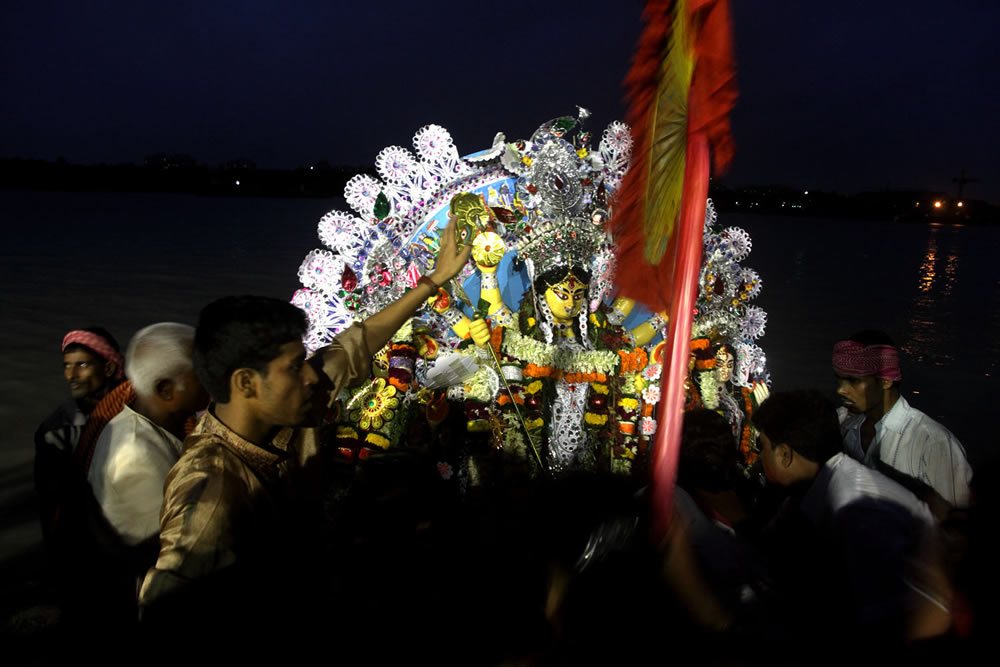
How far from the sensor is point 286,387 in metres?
1.79

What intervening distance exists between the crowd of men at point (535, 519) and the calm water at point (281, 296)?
3.71 meters

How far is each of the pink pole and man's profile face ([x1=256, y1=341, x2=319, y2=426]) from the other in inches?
41.5

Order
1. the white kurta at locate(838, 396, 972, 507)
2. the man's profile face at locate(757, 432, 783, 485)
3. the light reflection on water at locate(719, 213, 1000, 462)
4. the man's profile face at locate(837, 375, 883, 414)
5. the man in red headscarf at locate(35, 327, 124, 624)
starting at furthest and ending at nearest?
the light reflection on water at locate(719, 213, 1000, 462)
the man's profile face at locate(837, 375, 883, 414)
the white kurta at locate(838, 396, 972, 507)
the man in red headscarf at locate(35, 327, 124, 624)
the man's profile face at locate(757, 432, 783, 485)

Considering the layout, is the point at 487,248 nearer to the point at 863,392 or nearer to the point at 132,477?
the point at 863,392

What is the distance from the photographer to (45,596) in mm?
3582

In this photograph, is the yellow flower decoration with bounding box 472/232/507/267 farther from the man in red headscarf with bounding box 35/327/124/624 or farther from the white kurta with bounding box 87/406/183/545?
the white kurta with bounding box 87/406/183/545

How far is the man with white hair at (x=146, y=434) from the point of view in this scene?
2119 millimetres

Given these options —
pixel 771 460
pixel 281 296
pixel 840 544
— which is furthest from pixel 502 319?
pixel 281 296

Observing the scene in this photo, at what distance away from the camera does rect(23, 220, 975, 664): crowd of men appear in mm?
1438

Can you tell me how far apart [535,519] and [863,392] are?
2122 millimetres

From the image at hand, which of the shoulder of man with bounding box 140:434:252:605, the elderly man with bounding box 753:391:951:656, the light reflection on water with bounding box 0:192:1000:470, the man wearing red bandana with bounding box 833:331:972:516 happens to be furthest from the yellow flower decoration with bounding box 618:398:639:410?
the light reflection on water with bounding box 0:192:1000:470

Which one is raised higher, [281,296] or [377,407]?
[281,296]

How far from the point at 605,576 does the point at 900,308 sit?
17396mm

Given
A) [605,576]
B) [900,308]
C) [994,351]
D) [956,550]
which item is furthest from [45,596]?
[900,308]
